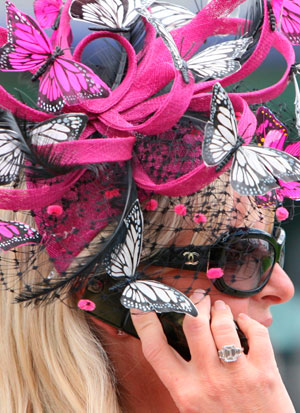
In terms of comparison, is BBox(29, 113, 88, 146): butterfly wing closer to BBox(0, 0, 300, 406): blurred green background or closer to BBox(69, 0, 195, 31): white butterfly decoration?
BBox(69, 0, 195, 31): white butterfly decoration

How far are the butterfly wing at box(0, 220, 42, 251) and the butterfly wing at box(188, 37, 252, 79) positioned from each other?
50cm

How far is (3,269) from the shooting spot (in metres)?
1.26

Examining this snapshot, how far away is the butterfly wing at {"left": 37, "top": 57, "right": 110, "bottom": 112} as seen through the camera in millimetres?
1112

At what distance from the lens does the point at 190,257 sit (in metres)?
1.29

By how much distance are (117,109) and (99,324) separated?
55 centimetres

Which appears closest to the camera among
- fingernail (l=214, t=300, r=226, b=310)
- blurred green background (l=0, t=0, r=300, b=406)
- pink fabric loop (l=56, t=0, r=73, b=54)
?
pink fabric loop (l=56, t=0, r=73, b=54)

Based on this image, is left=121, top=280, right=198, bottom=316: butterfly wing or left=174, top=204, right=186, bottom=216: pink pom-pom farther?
left=174, top=204, right=186, bottom=216: pink pom-pom

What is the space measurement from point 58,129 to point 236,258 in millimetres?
534

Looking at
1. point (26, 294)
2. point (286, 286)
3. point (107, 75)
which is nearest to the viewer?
point (26, 294)

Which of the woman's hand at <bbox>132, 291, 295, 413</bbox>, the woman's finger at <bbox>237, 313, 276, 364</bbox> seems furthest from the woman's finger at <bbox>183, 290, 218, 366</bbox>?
the woman's finger at <bbox>237, 313, 276, 364</bbox>

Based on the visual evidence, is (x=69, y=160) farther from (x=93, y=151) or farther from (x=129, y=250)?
(x=129, y=250)

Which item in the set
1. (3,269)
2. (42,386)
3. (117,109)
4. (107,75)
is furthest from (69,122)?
(42,386)

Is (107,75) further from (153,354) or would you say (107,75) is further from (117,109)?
(153,354)

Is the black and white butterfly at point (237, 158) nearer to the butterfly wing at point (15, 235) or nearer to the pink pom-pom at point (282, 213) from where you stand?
the pink pom-pom at point (282, 213)
